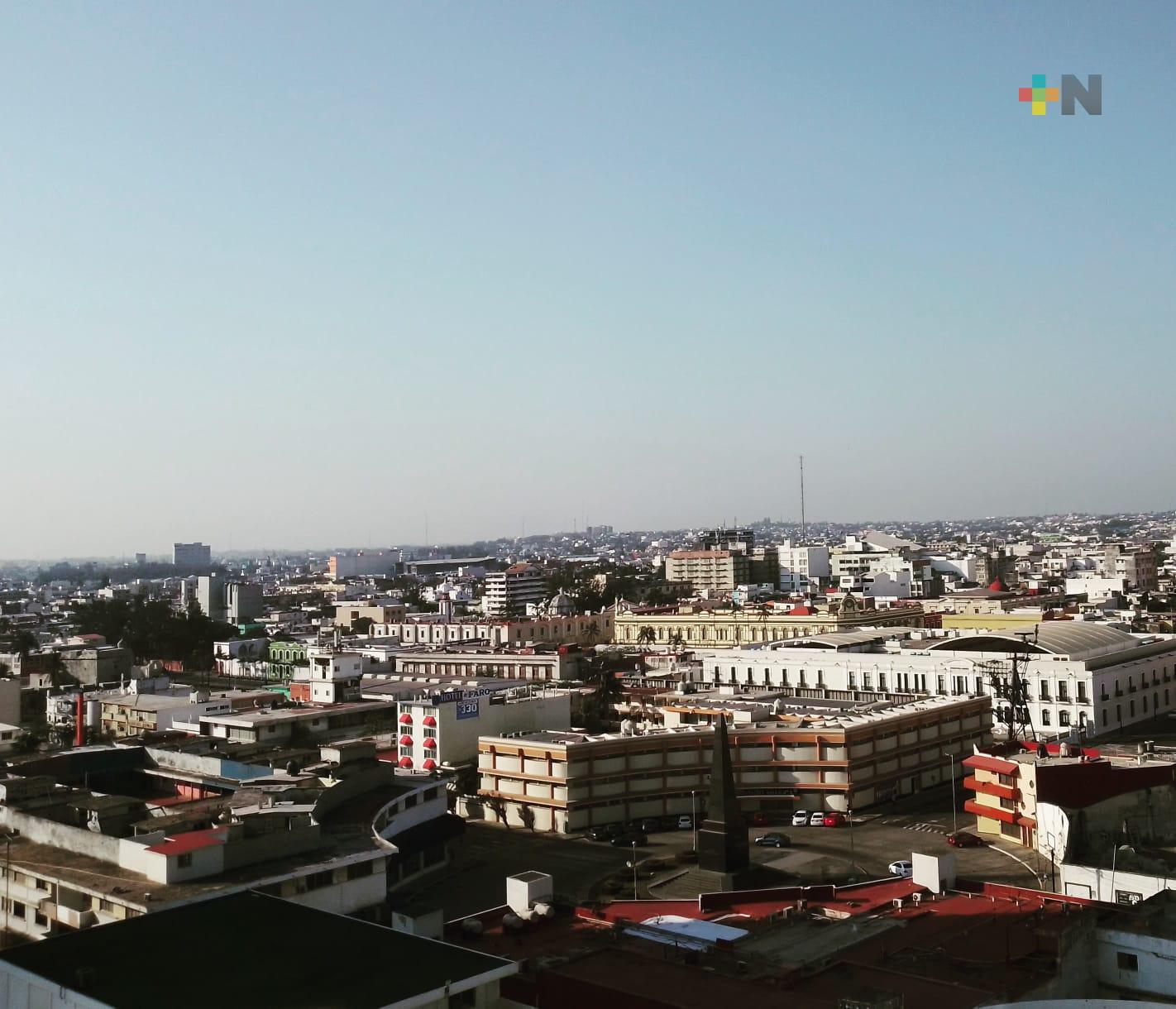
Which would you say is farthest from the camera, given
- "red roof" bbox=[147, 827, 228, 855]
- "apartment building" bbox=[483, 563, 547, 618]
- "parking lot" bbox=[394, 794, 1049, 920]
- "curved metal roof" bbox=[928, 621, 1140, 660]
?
"apartment building" bbox=[483, 563, 547, 618]

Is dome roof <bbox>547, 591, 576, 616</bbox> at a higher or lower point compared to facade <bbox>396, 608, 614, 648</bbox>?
higher

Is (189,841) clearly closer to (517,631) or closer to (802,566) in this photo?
(517,631)

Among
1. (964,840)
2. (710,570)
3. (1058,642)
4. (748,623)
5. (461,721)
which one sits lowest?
(964,840)

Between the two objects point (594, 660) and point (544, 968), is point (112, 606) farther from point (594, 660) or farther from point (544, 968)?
point (544, 968)

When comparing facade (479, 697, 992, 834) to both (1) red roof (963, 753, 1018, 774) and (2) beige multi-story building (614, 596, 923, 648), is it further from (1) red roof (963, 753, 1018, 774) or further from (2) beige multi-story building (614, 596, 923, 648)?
(2) beige multi-story building (614, 596, 923, 648)

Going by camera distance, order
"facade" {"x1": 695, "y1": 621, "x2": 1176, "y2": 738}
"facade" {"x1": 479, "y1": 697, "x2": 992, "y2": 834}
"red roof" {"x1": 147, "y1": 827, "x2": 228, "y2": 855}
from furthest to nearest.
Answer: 1. "facade" {"x1": 695, "y1": 621, "x2": 1176, "y2": 738}
2. "facade" {"x1": 479, "y1": 697, "x2": 992, "y2": 834}
3. "red roof" {"x1": 147, "y1": 827, "x2": 228, "y2": 855}

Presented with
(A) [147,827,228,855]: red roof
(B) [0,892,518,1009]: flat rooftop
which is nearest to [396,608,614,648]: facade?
(A) [147,827,228,855]: red roof

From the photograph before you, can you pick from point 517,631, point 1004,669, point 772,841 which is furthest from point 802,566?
point 772,841

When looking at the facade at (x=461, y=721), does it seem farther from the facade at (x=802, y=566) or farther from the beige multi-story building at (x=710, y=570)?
the facade at (x=802, y=566)
